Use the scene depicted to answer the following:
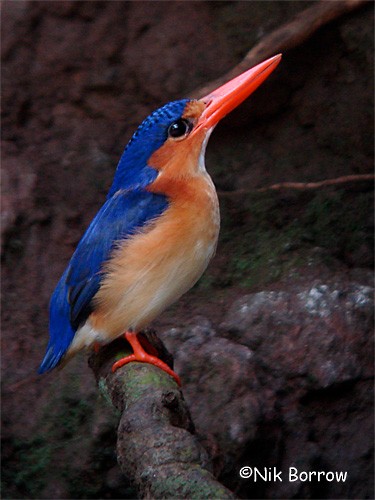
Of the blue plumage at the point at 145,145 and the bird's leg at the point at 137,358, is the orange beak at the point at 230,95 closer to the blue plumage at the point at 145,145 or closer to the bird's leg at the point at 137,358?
the blue plumage at the point at 145,145

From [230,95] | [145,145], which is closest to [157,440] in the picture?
[145,145]

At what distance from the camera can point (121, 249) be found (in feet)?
8.34

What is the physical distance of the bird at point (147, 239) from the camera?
2.50 m

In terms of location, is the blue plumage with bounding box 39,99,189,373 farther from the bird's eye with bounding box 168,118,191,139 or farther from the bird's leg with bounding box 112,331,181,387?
the bird's leg with bounding box 112,331,181,387

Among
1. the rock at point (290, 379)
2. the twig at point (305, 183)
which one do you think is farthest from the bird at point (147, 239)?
the twig at point (305, 183)

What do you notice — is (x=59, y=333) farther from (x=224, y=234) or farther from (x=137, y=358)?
(x=224, y=234)

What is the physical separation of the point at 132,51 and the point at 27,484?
2.03 meters

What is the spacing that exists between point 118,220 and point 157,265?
0.19 meters

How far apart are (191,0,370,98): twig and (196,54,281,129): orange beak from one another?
3.42ft

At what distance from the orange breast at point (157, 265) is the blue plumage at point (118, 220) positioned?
0.10 ft

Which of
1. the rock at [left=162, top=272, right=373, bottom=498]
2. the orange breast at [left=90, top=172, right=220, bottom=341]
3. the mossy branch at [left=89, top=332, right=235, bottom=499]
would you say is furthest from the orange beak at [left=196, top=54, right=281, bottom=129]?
the rock at [left=162, top=272, right=373, bottom=498]

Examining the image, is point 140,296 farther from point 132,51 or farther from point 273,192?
point 132,51

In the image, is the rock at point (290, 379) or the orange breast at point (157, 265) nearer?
the orange breast at point (157, 265)

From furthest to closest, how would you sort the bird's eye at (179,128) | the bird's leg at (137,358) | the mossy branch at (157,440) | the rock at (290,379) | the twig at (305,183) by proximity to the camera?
the twig at (305,183) → the rock at (290,379) → the bird's eye at (179,128) → the bird's leg at (137,358) → the mossy branch at (157,440)
